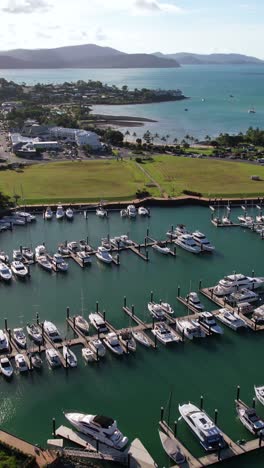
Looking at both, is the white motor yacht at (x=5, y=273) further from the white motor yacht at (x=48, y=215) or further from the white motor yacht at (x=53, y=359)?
the white motor yacht at (x=48, y=215)

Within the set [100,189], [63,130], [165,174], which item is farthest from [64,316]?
[63,130]

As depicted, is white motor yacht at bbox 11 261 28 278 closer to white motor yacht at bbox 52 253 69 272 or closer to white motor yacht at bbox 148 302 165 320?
white motor yacht at bbox 52 253 69 272

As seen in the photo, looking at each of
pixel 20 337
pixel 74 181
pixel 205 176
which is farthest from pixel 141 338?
pixel 205 176

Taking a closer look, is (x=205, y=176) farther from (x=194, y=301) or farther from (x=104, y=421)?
(x=104, y=421)

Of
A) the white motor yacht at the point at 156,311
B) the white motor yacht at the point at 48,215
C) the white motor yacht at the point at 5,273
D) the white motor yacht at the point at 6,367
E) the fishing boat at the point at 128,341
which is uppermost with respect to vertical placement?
the white motor yacht at the point at 48,215

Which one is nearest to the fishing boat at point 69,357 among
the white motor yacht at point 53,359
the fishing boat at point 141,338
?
the white motor yacht at point 53,359

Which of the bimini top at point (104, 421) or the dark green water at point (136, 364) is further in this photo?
the dark green water at point (136, 364)
